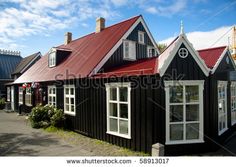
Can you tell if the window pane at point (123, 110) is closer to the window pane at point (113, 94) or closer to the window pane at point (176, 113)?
the window pane at point (113, 94)

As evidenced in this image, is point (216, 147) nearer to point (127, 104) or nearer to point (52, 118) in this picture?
A: point (127, 104)

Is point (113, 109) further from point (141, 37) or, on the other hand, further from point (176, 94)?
point (141, 37)

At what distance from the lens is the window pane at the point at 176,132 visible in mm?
7359

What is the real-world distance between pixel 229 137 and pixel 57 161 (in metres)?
7.26

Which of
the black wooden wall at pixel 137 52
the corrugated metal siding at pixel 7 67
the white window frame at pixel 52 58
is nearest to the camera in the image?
the black wooden wall at pixel 137 52

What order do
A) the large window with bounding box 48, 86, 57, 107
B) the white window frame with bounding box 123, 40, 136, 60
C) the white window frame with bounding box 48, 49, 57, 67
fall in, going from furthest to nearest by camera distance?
the white window frame with bounding box 48, 49, 57, 67
the large window with bounding box 48, 86, 57, 107
the white window frame with bounding box 123, 40, 136, 60

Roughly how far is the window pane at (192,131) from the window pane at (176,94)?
3.05 ft

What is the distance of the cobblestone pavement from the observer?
7426 millimetres

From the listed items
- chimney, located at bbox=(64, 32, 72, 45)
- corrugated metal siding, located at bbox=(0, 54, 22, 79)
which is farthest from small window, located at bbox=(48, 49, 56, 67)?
corrugated metal siding, located at bbox=(0, 54, 22, 79)

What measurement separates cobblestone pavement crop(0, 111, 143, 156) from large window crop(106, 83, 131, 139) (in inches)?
24.1

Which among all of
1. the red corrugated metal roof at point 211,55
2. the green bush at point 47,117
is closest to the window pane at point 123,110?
the red corrugated metal roof at point 211,55

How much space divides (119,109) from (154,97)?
5.69 feet

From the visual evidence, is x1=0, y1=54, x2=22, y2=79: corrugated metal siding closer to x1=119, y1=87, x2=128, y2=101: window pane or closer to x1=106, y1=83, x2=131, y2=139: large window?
x1=106, y1=83, x2=131, y2=139: large window

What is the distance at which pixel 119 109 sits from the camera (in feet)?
27.5
